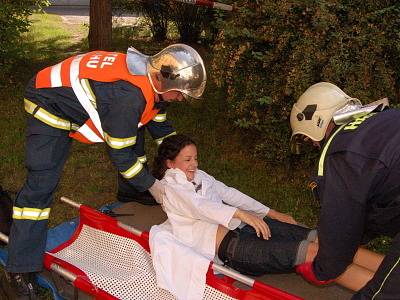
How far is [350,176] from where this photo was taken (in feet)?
7.29

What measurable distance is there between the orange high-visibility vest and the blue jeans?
1.13 m

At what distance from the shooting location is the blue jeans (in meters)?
3.31

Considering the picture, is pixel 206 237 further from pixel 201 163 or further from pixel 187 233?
pixel 201 163

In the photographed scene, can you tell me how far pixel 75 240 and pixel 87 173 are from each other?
1990mm

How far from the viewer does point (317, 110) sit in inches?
104

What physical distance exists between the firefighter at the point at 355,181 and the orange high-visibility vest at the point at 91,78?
49.6 inches

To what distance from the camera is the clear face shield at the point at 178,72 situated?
130 inches

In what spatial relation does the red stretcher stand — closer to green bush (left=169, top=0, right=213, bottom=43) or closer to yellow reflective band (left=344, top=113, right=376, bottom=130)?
yellow reflective band (left=344, top=113, right=376, bottom=130)

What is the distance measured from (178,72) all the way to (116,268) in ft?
5.09

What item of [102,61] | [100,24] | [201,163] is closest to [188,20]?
[100,24]

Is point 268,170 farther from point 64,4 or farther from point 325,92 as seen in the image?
point 64,4

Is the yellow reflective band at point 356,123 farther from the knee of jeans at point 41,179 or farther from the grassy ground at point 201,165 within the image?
the grassy ground at point 201,165

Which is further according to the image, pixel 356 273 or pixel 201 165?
pixel 201 165

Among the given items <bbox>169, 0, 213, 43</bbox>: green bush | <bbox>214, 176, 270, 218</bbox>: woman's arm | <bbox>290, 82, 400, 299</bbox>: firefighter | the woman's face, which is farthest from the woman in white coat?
<bbox>169, 0, 213, 43</bbox>: green bush
